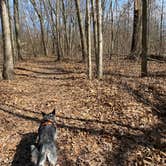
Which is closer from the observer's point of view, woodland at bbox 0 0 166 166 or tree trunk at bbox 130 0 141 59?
woodland at bbox 0 0 166 166

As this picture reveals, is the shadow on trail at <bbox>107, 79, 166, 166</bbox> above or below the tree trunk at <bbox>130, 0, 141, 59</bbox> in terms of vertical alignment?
below

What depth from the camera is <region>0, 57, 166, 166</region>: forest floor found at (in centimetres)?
597

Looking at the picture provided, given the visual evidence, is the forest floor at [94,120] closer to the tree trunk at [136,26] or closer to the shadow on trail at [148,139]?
the shadow on trail at [148,139]

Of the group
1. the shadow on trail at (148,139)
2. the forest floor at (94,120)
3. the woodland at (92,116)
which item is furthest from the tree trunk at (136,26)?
the shadow on trail at (148,139)

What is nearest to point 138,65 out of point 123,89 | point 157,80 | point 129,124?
point 157,80

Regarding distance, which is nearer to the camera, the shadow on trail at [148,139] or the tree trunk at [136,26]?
the shadow on trail at [148,139]

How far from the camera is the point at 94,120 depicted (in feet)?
24.5

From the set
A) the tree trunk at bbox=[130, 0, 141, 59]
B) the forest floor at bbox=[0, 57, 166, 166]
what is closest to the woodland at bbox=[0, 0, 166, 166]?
the forest floor at bbox=[0, 57, 166, 166]

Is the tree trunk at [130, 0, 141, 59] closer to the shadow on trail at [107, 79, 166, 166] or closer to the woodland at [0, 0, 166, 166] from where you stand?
the woodland at [0, 0, 166, 166]

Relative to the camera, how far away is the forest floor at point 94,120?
597cm

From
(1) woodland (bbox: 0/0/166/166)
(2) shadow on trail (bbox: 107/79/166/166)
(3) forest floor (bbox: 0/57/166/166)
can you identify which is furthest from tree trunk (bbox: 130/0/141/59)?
(2) shadow on trail (bbox: 107/79/166/166)

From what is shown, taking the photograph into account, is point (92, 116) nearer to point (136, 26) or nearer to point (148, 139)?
point (148, 139)

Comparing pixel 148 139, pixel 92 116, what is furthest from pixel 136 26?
pixel 148 139

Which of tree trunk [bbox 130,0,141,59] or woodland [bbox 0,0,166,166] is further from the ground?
tree trunk [bbox 130,0,141,59]
